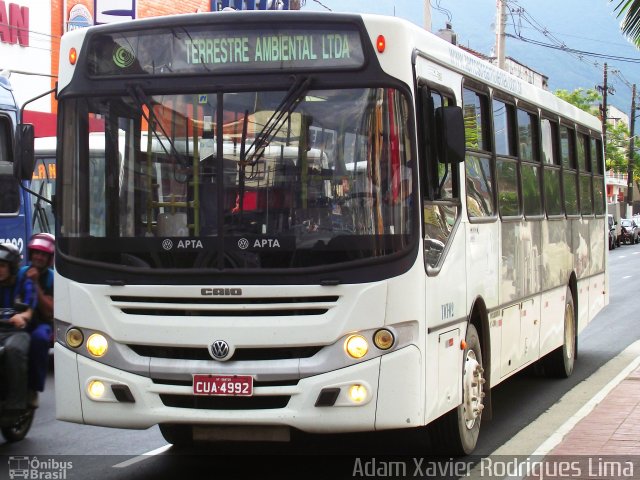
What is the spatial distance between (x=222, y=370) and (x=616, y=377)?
6.75m

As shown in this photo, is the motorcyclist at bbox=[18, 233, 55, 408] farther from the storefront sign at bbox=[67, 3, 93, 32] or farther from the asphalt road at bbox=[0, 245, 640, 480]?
the storefront sign at bbox=[67, 3, 93, 32]

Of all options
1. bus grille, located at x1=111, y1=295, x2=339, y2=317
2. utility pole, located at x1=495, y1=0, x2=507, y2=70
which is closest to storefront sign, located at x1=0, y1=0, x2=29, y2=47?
Result: utility pole, located at x1=495, y1=0, x2=507, y2=70

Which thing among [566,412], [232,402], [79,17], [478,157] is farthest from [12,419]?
[79,17]

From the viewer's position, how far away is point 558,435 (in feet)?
29.4

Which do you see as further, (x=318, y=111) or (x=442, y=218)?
(x=442, y=218)

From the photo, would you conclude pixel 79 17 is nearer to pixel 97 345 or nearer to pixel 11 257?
pixel 11 257

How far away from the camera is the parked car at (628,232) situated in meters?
67.9

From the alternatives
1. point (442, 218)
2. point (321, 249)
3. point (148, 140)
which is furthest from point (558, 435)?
point (148, 140)

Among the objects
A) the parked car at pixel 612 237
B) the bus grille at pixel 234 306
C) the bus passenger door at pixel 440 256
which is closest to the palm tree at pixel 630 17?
the bus passenger door at pixel 440 256

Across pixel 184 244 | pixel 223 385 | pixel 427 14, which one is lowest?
pixel 223 385

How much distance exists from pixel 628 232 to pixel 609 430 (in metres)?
60.8

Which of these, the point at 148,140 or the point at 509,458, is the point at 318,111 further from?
the point at 509,458

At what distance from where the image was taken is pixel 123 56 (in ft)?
24.9

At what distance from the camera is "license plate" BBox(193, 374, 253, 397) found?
7.05m
